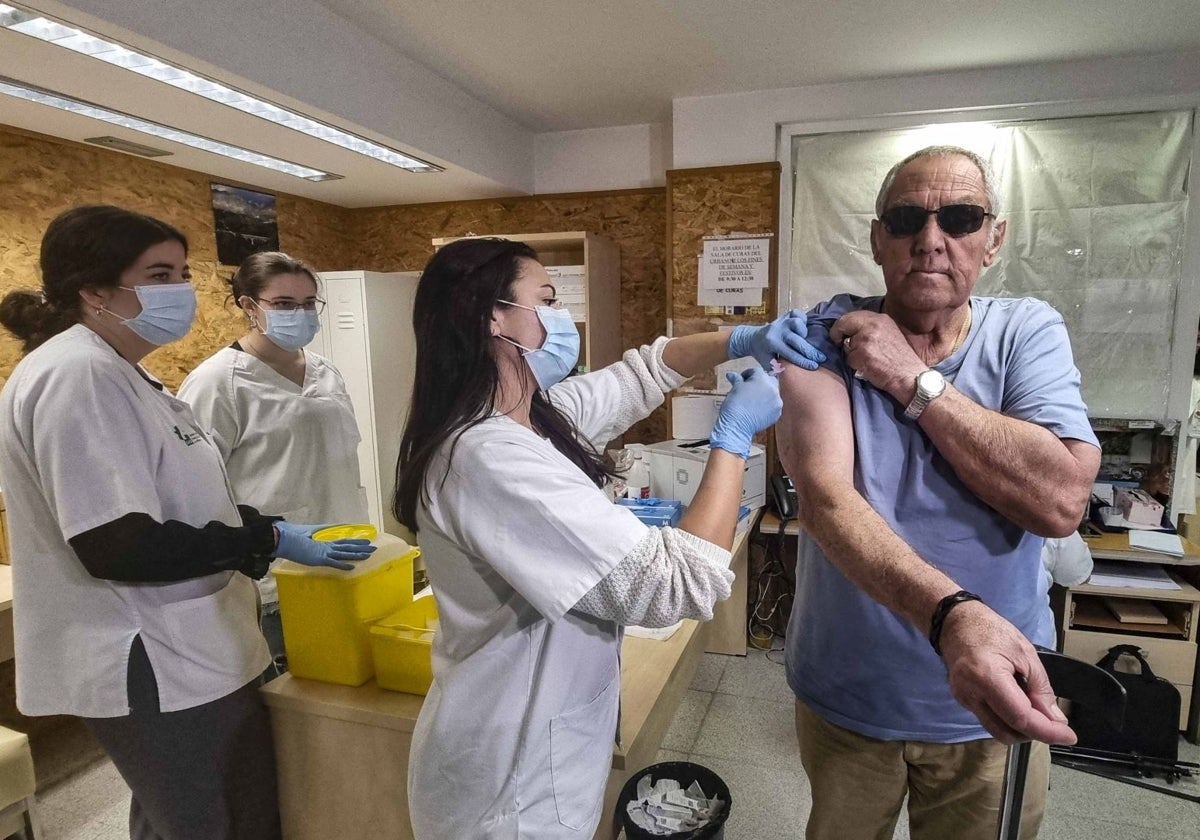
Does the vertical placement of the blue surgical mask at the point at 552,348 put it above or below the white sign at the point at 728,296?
below

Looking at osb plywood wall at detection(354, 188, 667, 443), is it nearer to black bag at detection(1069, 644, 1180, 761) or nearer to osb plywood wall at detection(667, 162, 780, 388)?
osb plywood wall at detection(667, 162, 780, 388)

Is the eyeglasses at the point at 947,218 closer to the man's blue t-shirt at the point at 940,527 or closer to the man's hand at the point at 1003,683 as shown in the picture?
the man's blue t-shirt at the point at 940,527

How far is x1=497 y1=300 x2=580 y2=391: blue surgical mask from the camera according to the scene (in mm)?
1234

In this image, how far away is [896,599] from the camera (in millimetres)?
933

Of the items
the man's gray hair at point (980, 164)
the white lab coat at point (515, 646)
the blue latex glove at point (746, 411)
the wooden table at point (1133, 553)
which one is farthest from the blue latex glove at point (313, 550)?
the wooden table at point (1133, 553)

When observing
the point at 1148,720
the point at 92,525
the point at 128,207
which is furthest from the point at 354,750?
the point at 1148,720

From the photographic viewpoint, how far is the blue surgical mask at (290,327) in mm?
2330

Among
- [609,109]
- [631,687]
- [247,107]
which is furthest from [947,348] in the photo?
[609,109]

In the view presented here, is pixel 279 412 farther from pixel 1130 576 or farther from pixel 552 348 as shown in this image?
pixel 1130 576

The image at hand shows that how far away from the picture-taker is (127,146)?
8.98 feet

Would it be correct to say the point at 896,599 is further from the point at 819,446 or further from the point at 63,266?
the point at 63,266

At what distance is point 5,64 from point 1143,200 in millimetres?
4198

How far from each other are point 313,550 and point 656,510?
4.92 feet

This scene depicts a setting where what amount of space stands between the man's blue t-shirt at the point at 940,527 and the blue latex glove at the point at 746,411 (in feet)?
0.28
